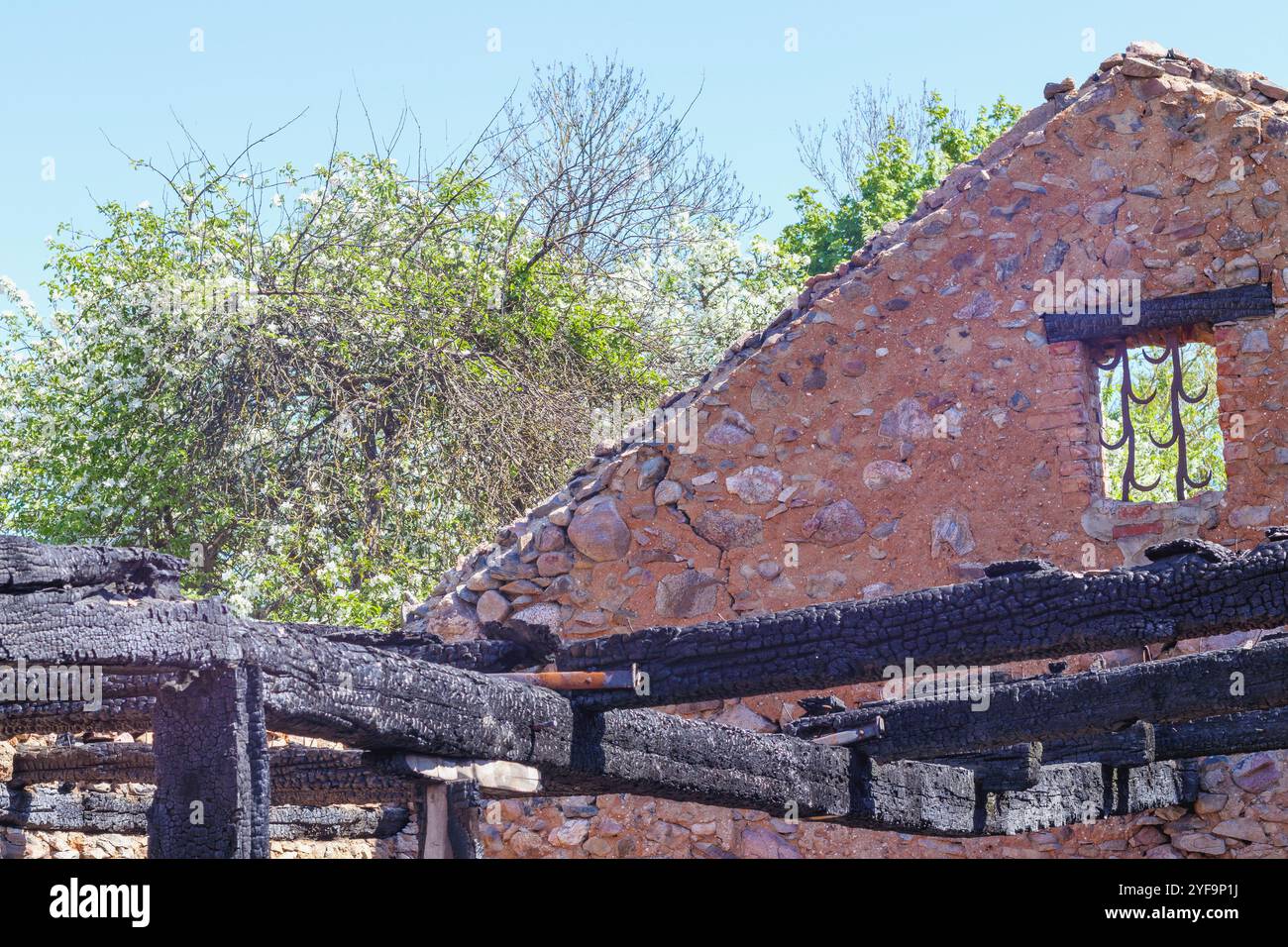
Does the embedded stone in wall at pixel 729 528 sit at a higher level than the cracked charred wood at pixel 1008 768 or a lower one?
higher

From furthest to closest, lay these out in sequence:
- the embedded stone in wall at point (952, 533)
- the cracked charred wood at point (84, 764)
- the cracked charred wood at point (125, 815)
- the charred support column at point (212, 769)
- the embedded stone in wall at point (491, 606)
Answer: the embedded stone in wall at point (491, 606) < the embedded stone in wall at point (952, 533) < the cracked charred wood at point (125, 815) < the cracked charred wood at point (84, 764) < the charred support column at point (212, 769)

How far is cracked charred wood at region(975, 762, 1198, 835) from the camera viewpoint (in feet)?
19.3

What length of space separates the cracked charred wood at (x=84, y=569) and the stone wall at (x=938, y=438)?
526 cm

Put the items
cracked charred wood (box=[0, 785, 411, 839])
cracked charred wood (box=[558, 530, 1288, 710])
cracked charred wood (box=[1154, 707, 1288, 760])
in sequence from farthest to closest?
1. cracked charred wood (box=[0, 785, 411, 839])
2. cracked charred wood (box=[1154, 707, 1288, 760])
3. cracked charred wood (box=[558, 530, 1288, 710])

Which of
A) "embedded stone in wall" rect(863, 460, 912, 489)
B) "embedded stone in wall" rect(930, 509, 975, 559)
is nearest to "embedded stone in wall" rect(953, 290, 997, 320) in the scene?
"embedded stone in wall" rect(863, 460, 912, 489)

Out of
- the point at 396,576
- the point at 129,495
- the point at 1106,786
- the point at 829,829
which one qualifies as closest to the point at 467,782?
the point at 1106,786

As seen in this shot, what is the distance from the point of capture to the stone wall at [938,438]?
7762 mm

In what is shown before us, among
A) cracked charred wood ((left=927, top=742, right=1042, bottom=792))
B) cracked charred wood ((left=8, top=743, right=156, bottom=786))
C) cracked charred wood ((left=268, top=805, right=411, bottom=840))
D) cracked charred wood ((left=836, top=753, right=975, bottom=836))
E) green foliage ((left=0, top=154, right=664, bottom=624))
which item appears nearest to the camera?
cracked charred wood ((left=836, top=753, right=975, bottom=836))

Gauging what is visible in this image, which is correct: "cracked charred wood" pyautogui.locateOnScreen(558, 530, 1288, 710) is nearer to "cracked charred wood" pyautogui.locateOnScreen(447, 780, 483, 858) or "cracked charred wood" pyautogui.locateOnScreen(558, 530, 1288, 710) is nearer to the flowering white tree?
"cracked charred wood" pyautogui.locateOnScreen(447, 780, 483, 858)

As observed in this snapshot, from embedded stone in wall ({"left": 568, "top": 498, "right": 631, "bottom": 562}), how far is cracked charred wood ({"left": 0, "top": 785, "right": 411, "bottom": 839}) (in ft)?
5.58

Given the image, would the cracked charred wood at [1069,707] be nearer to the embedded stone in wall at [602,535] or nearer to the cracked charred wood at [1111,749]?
the cracked charred wood at [1111,749]

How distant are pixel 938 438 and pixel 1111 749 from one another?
216 cm

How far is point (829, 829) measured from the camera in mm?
7965

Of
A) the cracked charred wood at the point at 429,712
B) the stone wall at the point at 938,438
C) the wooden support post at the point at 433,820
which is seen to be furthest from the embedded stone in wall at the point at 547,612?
the wooden support post at the point at 433,820
